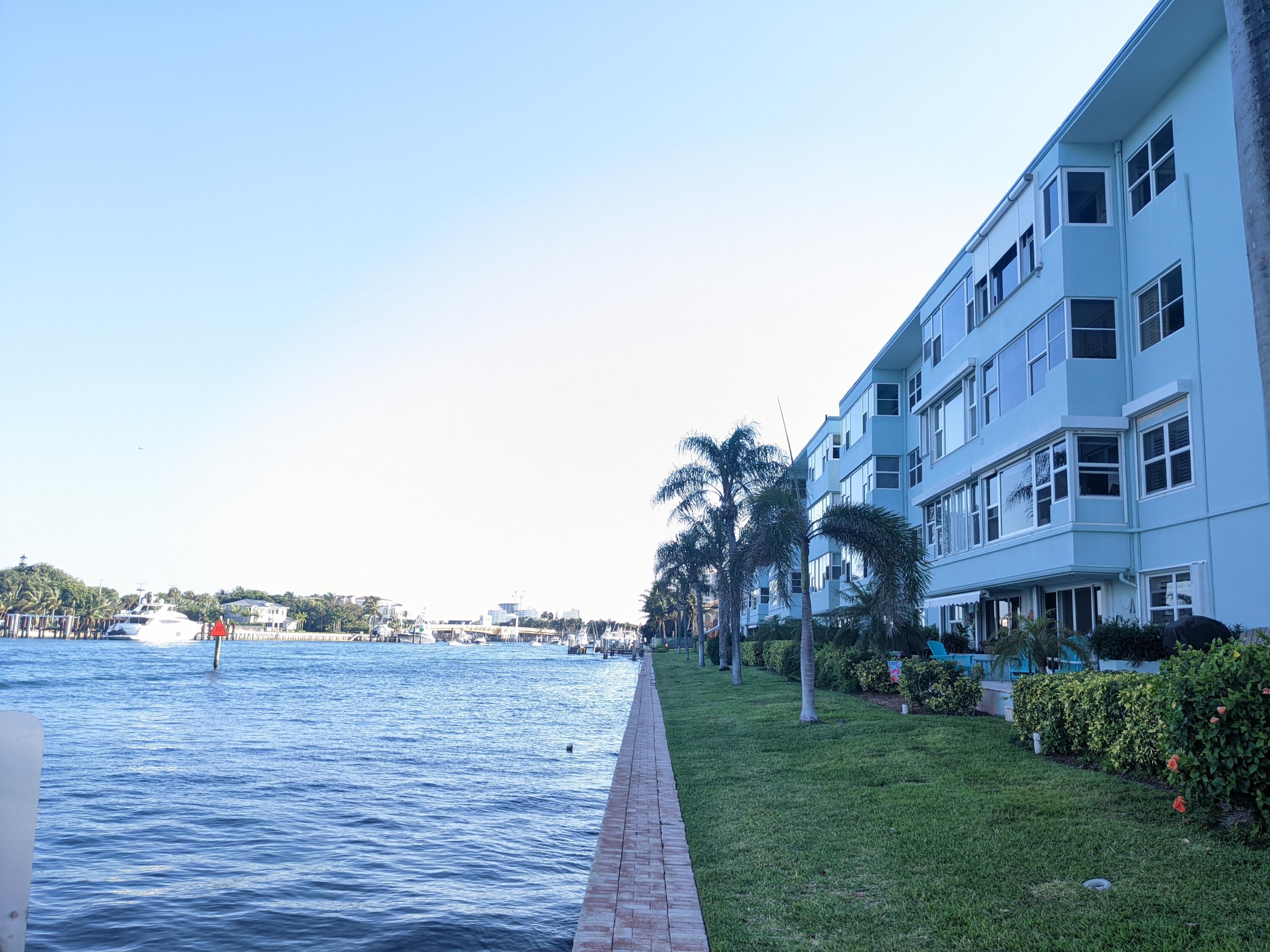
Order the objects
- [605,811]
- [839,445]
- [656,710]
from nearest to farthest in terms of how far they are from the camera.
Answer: [605,811] → [656,710] → [839,445]

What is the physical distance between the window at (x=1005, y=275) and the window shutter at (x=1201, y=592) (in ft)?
28.2

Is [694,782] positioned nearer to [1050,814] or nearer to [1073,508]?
[1050,814]

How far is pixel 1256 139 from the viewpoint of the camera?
7.00 m

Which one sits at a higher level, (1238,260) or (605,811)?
(1238,260)

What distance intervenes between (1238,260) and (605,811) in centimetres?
1391

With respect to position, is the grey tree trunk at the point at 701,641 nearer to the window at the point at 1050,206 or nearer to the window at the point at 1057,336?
the window at the point at 1057,336

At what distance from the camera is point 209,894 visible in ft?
30.2

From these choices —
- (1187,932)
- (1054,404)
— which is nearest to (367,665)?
(1054,404)

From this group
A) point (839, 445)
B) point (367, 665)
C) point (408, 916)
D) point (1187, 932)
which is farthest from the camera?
point (367, 665)

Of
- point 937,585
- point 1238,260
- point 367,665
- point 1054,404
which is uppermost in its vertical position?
point 1238,260

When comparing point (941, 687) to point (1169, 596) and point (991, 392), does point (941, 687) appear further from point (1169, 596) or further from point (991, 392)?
point (991, 392)

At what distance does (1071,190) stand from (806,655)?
38.5 feet

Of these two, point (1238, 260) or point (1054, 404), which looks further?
point (1054, 404)

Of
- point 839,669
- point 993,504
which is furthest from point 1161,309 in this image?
point 839,669
